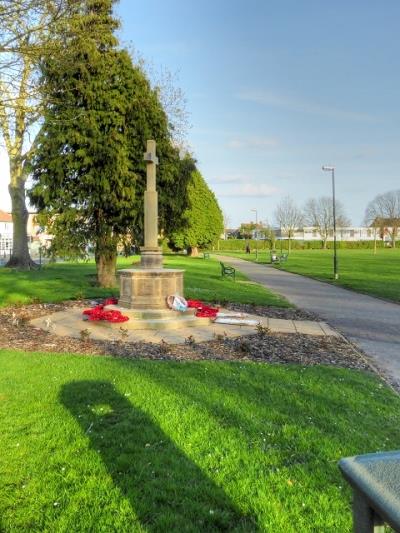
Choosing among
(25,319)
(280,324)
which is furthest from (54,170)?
(280,324)

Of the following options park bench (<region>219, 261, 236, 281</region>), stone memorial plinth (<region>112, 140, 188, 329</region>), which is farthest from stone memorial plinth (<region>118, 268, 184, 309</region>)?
park bench (<region>219, 261, 236, 281</region>)

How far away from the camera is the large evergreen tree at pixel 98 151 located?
15.2 m

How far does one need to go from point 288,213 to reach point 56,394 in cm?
9922

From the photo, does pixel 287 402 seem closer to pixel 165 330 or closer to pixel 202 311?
pixel 165 330

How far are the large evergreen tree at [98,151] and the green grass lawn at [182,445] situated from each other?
10.4m

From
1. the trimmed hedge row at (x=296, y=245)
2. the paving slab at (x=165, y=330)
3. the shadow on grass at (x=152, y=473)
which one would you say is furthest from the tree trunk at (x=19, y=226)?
the trimmed hedge row at (x=296, y=245)

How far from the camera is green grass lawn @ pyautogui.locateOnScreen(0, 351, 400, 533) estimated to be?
109 inches

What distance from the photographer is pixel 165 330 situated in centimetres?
959

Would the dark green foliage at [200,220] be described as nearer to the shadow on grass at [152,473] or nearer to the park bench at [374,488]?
the shadow on grass at [152,473]

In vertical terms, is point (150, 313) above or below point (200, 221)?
below

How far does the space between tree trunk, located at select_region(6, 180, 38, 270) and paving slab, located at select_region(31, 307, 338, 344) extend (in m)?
17.3

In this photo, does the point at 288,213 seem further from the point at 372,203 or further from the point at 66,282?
the point at 66,282

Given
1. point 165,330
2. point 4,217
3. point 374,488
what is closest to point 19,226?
point 165,330

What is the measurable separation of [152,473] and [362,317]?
34.0 ft
